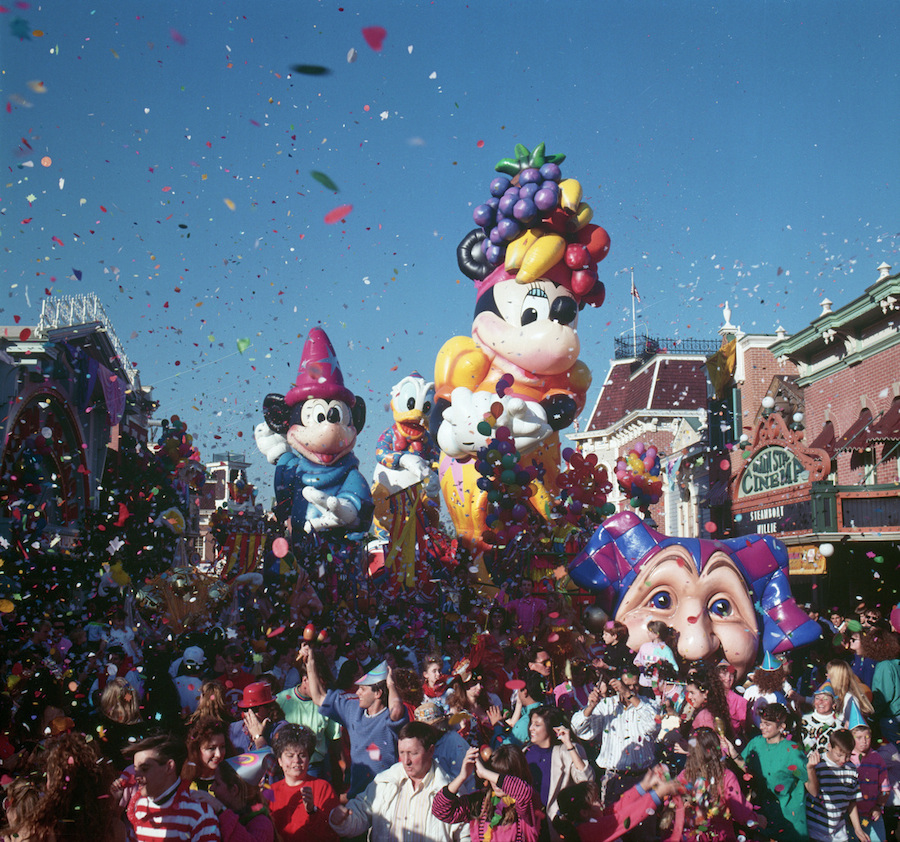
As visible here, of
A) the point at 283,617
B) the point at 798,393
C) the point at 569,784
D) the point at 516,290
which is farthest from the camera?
the point at 798,393

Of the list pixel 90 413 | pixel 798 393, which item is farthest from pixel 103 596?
pixel 798 393

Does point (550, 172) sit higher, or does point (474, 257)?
point (550, 172)

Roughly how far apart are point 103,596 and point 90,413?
8.35 m

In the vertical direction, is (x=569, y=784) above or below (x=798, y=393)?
below

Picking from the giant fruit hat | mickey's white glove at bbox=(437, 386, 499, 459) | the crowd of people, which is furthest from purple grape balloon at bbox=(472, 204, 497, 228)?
the crowd of people

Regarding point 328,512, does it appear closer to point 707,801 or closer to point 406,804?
point 406,804

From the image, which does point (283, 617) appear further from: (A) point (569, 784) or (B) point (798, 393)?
(B) point (798, 393)

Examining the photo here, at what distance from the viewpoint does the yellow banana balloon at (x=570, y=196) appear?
13.7m

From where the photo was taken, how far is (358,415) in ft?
51.8

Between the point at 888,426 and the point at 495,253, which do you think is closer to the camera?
the point at 888,426

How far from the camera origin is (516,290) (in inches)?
563

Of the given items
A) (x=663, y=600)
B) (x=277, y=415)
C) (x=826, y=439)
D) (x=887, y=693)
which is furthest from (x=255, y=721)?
(x=826, y=439)

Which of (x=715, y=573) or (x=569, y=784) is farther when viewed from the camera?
(x=715, y=573)

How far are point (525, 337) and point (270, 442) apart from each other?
4.88m
